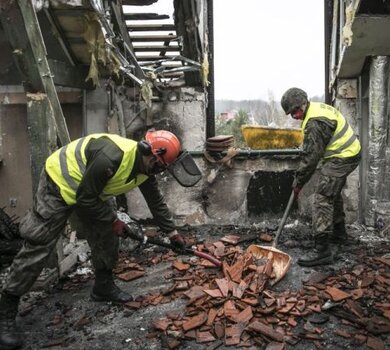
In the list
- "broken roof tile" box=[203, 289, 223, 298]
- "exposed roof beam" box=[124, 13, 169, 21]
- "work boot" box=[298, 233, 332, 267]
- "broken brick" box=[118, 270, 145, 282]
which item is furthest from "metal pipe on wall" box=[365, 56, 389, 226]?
"broken brick" box=[118, 270, 145, 282]

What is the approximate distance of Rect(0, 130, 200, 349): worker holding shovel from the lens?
3.02 meters

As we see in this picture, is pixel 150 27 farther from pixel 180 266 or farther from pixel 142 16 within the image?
pixel 180 266

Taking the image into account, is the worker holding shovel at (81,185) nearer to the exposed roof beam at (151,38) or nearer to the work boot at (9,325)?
the work boot at (9,325)

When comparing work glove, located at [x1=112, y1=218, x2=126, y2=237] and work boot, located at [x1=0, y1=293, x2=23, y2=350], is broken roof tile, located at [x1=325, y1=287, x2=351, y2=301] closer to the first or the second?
work glove, located at [x1=112, y1=218, x2=126, y2=237]

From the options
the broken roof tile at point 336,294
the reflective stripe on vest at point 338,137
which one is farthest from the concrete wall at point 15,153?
the broken roof tile at point 336,294

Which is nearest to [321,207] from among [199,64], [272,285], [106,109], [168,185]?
[272,285]

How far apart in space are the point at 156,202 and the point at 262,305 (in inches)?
52.8

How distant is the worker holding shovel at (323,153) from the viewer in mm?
4340

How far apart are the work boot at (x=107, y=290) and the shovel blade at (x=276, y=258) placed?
1.42 metres

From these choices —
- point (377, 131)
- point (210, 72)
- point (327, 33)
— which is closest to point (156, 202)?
point (377, 131)

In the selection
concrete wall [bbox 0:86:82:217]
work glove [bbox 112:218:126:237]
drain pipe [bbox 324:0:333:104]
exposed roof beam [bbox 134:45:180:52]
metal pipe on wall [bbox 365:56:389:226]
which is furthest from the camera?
drain pipe [bbox 324:0:333:104]

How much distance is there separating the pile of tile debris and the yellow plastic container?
295 cm

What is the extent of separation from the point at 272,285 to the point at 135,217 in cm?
292

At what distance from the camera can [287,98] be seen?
4465 mm
